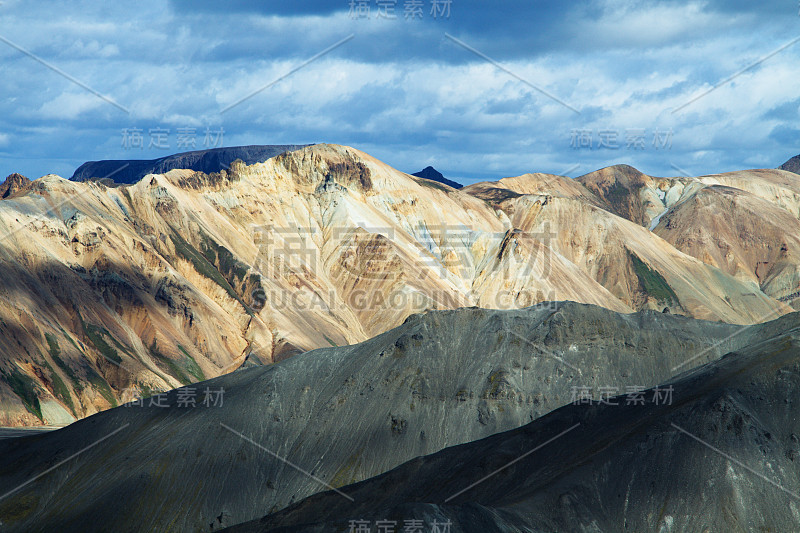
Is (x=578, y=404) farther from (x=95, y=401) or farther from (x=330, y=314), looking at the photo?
(x=330, y=314)

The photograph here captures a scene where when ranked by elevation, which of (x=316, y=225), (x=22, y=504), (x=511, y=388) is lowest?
(x=22, y=504)

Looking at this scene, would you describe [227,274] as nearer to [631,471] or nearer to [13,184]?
[13,184]

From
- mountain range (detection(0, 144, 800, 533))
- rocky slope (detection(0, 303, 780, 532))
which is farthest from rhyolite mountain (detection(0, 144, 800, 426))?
rocky slope (detection(0, 303, 780, 532))

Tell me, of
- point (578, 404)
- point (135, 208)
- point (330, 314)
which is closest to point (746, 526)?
point (578, 404)

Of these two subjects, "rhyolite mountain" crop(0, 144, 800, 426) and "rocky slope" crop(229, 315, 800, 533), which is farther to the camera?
"rhyolite mountain" crop(0, 144, 800, 426)

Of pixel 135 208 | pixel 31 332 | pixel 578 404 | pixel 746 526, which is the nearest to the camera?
pixel 746 526

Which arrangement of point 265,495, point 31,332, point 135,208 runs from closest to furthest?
point 265,495 → point 31,332 → point 135,208

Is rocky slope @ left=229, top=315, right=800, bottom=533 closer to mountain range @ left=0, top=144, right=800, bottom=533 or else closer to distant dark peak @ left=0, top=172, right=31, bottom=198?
mountain range @ left=0, top=144, right=800, bottom=533
